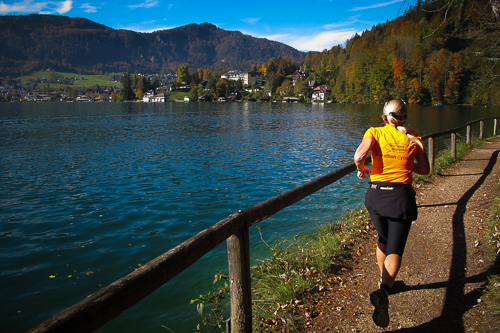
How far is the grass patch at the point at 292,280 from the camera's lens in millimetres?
3757

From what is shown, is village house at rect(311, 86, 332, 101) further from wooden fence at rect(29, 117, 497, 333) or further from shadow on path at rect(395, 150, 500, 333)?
wooden fence at rect(29, 117, 497, 333)

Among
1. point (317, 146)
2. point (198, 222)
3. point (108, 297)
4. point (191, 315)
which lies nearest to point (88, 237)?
point (198, 222)

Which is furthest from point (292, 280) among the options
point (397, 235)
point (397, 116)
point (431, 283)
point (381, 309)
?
point (397, 116)

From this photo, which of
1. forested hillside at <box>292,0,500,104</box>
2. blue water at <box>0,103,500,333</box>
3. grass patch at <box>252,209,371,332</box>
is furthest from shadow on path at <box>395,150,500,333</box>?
forested hillside at <box>292,0,500,104</box>

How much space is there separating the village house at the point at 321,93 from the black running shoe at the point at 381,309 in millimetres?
142377

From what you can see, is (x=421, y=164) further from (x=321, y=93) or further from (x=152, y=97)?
(x=152, y=97)

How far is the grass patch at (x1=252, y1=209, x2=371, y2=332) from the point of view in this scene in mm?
3757

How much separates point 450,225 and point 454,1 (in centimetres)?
567

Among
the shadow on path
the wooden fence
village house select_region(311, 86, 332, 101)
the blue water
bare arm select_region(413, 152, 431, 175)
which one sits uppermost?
village house select_region(311, 86, 332, 101)

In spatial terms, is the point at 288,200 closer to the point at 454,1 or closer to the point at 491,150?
the point at 454,1

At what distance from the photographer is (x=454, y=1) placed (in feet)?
25.9

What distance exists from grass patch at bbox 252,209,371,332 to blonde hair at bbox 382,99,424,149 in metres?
2.29

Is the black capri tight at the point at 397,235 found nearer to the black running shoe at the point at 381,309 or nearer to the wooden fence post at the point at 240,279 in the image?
the black running shoe at the point at 381,309

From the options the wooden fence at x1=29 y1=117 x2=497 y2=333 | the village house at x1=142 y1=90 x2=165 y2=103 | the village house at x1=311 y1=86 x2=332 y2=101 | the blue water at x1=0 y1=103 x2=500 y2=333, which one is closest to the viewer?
the wooden fence at x1=29 y1=117 x2=497 y2=333
